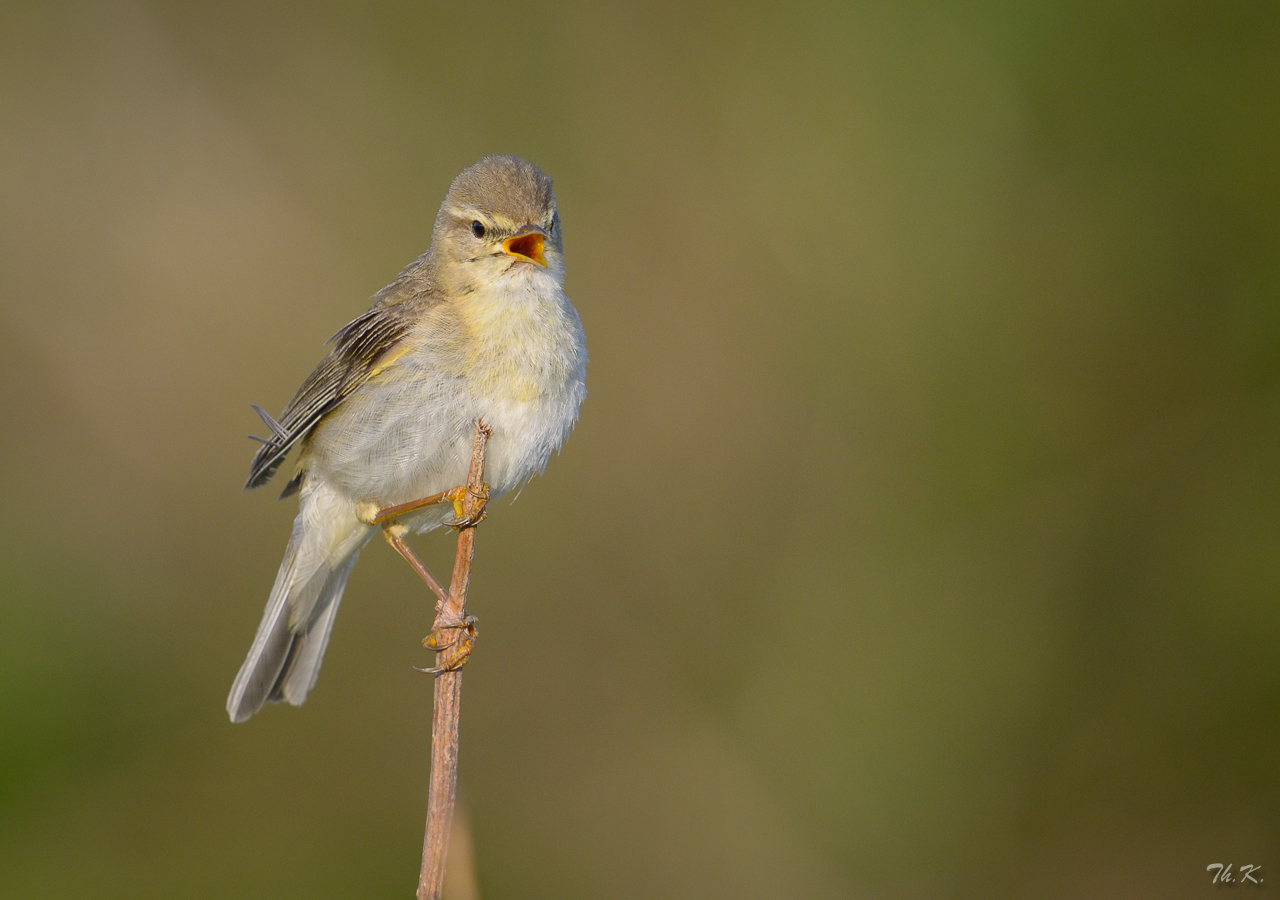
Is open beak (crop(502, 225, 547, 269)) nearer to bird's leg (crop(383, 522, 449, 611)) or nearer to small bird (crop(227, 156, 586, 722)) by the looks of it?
small bird (crop(227, 156, 586, 722))

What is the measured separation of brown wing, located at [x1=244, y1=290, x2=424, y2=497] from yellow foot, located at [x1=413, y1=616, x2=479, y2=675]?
1.05 meters

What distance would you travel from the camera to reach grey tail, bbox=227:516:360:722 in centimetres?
456

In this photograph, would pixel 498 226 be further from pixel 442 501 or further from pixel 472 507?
pixel 472 507

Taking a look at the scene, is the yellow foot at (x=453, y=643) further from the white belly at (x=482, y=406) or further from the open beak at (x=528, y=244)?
the open beak at (x=528, y=244)

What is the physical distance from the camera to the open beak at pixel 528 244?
4.04 m

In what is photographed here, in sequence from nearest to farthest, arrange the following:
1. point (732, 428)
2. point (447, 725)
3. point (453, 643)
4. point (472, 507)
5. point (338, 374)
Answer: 1. point (447, 725)
2. point (472, 507)
3. point (453, 643)
4. point (338, 374)
5. point (732, 428)

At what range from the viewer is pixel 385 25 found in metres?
7.07

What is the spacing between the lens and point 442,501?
3.96 m

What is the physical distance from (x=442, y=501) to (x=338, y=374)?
80 cm

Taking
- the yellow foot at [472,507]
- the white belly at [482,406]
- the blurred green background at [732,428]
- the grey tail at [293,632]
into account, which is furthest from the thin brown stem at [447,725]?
the blurred green background at [732,428]

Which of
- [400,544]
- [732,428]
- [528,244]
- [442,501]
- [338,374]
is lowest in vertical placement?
[442,501]
